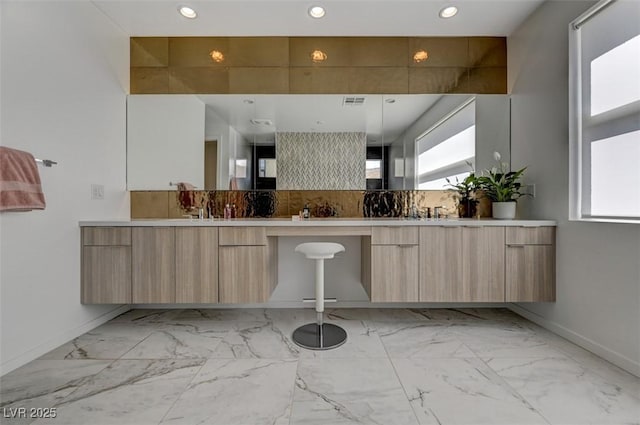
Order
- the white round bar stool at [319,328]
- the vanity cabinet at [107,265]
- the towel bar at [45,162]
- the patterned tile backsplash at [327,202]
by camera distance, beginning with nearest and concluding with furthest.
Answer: the towel bar at [45,162] → the white round bar stool at [319,328] → the vanity cabinet at [107,265] → the patterned tile backsplash at [327,202]

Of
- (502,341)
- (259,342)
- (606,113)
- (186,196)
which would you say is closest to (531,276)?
(502,341)

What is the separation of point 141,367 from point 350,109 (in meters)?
2.52

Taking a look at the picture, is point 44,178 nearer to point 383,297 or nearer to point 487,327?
point 383,297

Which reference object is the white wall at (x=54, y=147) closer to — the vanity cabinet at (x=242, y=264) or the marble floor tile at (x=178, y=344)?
the marble floor tile at (x=178, y=344)

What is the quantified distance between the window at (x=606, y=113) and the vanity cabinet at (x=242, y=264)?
2.20 metres

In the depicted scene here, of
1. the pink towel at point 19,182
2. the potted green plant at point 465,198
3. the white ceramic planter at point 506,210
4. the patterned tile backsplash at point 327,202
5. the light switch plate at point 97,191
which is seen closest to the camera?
the pink towel at point 19,182

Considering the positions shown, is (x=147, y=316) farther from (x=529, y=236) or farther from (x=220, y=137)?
(x=529, y=236)

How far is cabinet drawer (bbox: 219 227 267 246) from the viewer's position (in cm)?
213

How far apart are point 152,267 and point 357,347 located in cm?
156

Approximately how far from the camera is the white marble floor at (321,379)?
4.23 feet

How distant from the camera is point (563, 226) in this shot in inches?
80.5

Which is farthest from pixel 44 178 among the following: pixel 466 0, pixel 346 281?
pixel 466 0

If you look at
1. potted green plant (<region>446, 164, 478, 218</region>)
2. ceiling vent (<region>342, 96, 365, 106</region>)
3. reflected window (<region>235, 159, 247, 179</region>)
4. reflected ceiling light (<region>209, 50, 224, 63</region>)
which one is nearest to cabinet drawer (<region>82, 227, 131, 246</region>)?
reflected window (<region>235, 159, 247, 179</region>)

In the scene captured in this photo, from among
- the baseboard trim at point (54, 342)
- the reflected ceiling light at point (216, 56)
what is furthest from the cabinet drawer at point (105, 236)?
the reflected ceiling light at point (216, 56)
